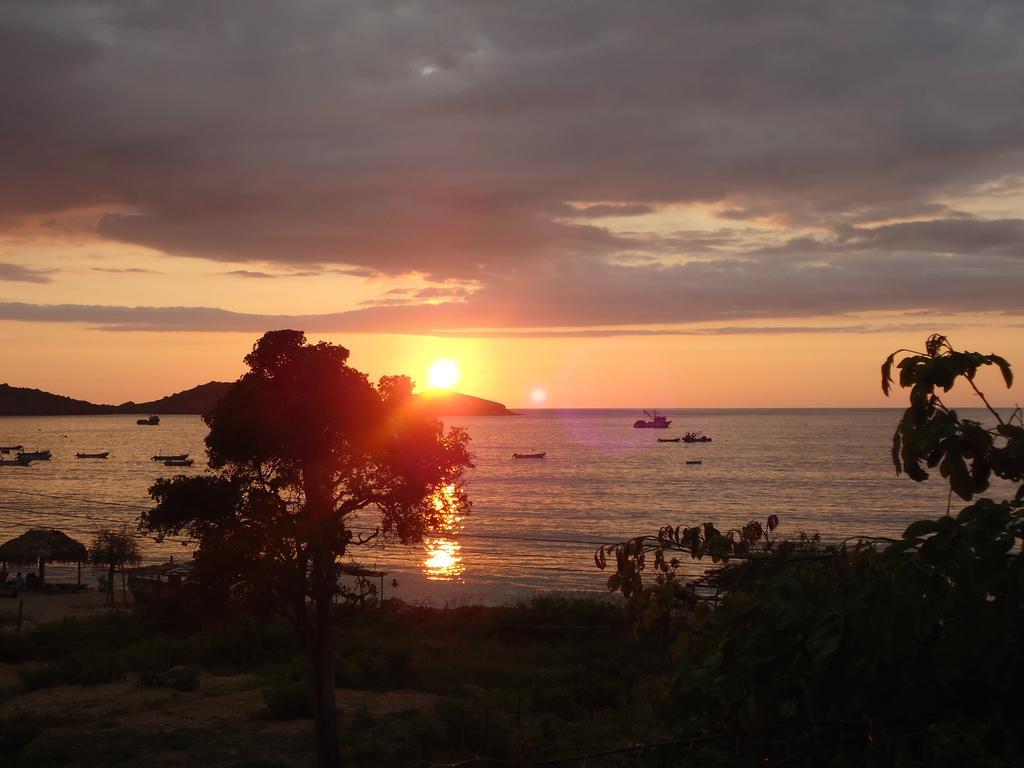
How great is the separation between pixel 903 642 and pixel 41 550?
5554 cm

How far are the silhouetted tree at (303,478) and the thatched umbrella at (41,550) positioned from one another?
38654 millimetres

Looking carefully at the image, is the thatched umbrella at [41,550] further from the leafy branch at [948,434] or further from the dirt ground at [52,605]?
the leafy branch at [948,434]

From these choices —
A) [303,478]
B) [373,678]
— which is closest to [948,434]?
[303,478]

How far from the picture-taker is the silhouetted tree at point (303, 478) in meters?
16.5

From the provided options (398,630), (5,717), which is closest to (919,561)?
(5,717)

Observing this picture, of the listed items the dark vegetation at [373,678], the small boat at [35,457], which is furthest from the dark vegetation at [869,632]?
the small boat at [35,457]

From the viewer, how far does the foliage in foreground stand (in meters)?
3.24

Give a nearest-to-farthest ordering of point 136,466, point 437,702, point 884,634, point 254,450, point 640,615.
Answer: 1. point 884,634
2. point 640,615
3. point 254,450
4. point 437,702
5. point 136,466

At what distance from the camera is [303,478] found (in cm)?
1738

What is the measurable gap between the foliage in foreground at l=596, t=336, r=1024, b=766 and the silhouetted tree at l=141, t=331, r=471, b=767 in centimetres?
1343

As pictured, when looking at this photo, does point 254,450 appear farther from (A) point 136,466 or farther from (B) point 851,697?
(A) point 136,466

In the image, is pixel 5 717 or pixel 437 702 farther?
pixel 437 702

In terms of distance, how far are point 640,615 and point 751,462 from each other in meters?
151

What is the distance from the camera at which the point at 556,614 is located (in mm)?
35844
